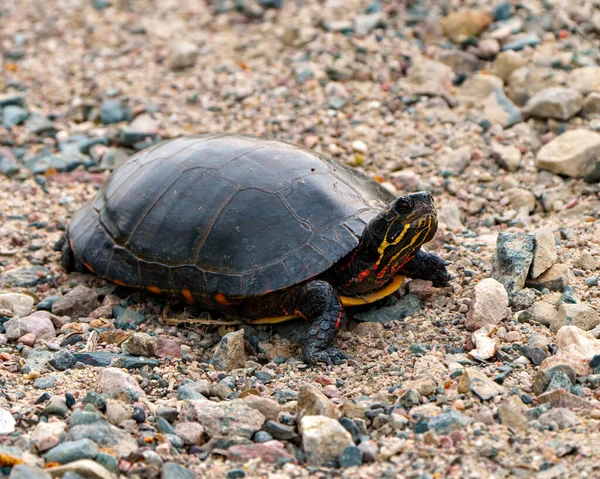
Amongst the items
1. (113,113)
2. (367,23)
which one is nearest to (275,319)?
(113,113)

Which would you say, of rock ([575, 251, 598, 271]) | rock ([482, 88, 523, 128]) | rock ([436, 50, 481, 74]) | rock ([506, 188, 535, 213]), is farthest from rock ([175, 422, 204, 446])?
rock ([436, 50, 481, 74])

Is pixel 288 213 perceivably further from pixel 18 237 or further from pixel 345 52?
pixel 345 52

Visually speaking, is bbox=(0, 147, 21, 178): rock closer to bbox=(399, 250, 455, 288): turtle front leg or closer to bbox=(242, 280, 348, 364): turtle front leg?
bbox=(242, 280, 348, 364): turtle front leg

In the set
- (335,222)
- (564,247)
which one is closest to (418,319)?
(335,222)

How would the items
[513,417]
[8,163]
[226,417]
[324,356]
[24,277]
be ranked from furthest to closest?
[8,163]
[24,277]
[324,356]
[226,417]
[513,417]

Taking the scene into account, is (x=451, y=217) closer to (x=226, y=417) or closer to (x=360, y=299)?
(x=360, y=299)

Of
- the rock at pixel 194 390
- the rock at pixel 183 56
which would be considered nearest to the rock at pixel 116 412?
the rock at pixel 194 390
